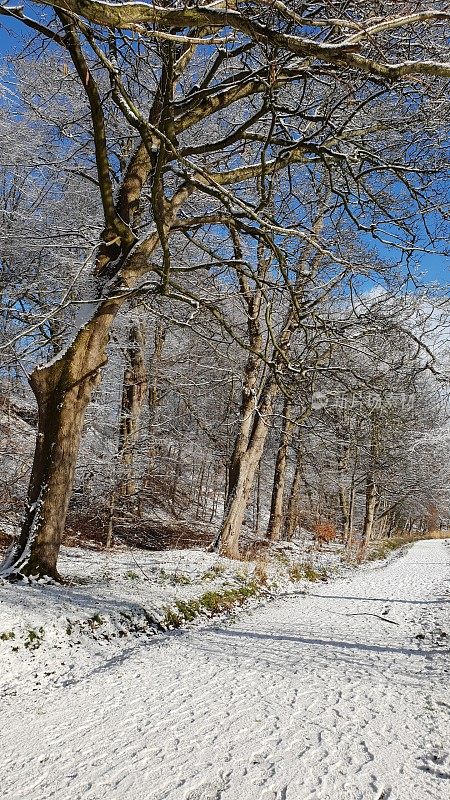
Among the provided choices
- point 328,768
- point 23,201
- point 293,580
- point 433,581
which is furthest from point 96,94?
point 433,581

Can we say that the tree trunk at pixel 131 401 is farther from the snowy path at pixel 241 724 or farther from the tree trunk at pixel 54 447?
the snowy path at pixel 241 724

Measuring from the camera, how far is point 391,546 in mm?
26031

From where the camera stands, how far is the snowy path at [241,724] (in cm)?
236

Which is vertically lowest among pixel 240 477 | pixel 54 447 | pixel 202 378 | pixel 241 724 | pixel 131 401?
pixel 241 724

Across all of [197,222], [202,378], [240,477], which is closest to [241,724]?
[197,222]

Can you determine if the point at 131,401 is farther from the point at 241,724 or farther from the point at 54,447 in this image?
the point at 241,724

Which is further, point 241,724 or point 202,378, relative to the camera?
point 202,378

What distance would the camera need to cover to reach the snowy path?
236 cm

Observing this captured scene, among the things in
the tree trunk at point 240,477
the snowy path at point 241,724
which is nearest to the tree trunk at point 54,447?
the snowy path at point 241,724

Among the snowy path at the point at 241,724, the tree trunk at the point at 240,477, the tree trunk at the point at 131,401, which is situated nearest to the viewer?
the snowy path at the point at 241,724

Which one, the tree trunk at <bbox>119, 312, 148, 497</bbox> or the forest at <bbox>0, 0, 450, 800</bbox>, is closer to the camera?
the forest at <bbox>0, 0, 450, 800</bbox>

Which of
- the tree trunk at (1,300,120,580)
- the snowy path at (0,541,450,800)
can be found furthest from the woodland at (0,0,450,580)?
the snowy path at (0,541,450,800)

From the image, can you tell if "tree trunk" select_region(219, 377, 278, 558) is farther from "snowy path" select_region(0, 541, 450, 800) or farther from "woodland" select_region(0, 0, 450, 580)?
"snowy path" select_region(0, 541, 450, 800)

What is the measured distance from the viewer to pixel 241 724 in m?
2.96
